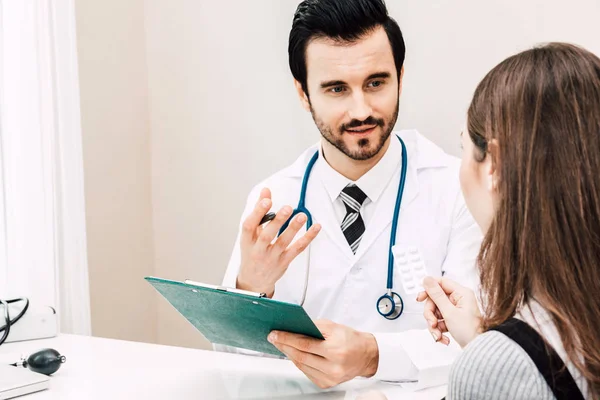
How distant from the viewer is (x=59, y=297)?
6.24 feet

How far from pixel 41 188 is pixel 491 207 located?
1.32 metres

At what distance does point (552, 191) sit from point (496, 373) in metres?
0.24

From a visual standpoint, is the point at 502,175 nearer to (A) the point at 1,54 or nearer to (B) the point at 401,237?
(B) the point at 401,237

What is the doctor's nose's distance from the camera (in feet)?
5.50

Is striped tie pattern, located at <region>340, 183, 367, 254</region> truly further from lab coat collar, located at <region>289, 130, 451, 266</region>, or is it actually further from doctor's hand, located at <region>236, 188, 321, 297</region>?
doctor's hand, located at <region>236, 188, 321, 297</region>

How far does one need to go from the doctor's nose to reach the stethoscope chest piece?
46cm

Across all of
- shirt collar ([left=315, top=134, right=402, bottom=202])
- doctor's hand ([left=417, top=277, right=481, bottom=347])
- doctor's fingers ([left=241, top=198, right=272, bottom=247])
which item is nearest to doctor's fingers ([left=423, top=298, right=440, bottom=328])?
doctor's hand ([left=417, top=277, right=481, bottom=347])

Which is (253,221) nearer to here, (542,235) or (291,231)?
(291,231)

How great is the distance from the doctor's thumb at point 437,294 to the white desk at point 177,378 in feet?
0.58

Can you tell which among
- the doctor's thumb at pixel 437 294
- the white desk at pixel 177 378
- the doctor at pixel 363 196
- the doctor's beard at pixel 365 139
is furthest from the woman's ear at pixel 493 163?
the doctor's beard at pixel 365 139

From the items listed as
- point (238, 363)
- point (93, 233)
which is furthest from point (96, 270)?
point (238, 363)

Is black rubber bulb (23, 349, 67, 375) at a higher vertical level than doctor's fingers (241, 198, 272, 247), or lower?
lower

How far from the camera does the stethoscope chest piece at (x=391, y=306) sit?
5.20 ft

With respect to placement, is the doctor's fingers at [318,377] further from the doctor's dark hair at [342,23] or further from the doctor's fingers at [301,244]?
the doctor's dark hair at [342,23]
